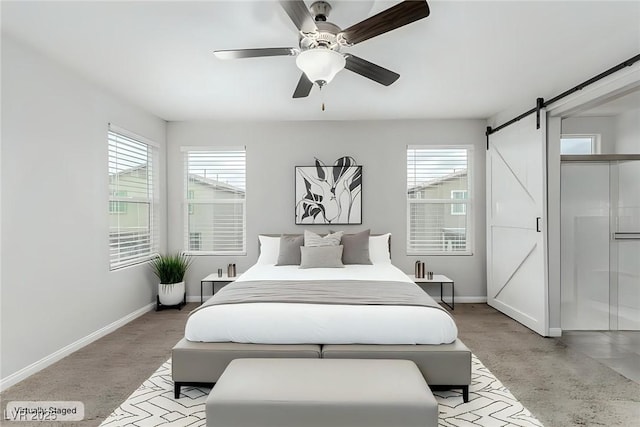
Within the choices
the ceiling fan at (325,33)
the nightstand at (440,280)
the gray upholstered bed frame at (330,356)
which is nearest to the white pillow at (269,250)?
the nightstand at (440,280)

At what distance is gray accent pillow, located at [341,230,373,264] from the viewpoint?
4613mm

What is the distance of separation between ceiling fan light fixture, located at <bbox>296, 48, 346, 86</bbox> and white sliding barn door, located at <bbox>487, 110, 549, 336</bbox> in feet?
9.14

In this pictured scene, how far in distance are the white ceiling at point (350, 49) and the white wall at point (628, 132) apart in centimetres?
177

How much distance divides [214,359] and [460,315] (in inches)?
130

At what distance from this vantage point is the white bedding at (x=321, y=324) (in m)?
2.63

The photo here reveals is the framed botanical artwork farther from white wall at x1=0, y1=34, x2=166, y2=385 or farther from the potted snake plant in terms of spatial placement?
white wall at x1=0, y1=34, x2=166, y2=385

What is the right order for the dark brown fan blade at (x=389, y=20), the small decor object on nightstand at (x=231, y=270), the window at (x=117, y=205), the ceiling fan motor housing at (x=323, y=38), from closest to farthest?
the dark brown fan blade at (x=389, y=20)
the ceiling fan motor housing at (x=323, y=38)
the window at (x=117, y=205)
the small decor object on nightstand at (x=231, y=270)

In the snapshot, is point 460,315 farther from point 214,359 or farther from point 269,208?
point 214,359

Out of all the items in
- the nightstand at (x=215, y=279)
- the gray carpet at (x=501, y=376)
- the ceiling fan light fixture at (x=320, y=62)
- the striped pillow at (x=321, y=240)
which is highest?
the ceiling fan light fixture at (x=320, y=62)

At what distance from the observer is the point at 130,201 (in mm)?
4641

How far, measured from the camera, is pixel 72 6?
241 cm

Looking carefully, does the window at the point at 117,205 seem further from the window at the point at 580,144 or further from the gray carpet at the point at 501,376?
the window at the point at 580,144

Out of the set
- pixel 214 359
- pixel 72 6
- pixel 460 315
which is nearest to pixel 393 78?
pixel 72 6

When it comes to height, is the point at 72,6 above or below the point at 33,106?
above
